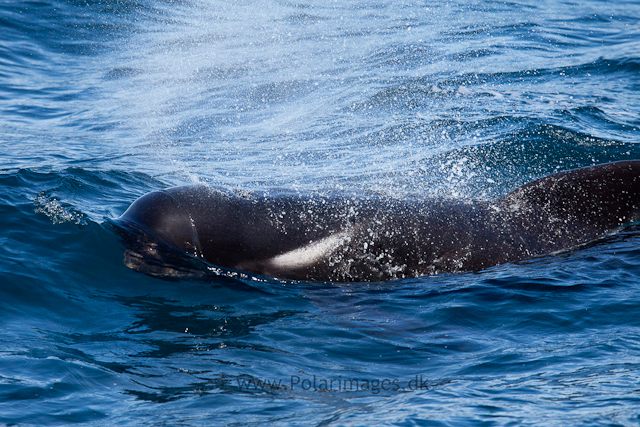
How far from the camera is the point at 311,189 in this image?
704 centimetres

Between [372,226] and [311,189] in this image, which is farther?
[311,189]

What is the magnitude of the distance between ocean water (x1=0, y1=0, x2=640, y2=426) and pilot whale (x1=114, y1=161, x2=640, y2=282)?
21 centimetres

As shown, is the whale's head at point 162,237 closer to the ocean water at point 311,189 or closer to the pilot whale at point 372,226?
the pilot whale at point 372,226

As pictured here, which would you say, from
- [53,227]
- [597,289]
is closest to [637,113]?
[597,289]

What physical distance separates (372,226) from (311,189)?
3.03 ft

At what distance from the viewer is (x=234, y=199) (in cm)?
646

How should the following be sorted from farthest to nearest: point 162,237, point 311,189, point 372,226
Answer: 1. point 311,189
2. point 372,226
3. point 162,237

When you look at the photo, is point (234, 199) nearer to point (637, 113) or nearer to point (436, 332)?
point (436, 332)

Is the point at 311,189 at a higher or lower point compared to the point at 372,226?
higher

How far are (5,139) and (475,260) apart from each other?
9132mm

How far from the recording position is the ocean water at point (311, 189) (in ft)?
14.5

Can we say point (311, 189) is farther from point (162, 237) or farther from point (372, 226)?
point (162, 237)

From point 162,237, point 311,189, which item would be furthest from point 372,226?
point 162,237

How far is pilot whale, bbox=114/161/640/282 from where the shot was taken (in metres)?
6.19
